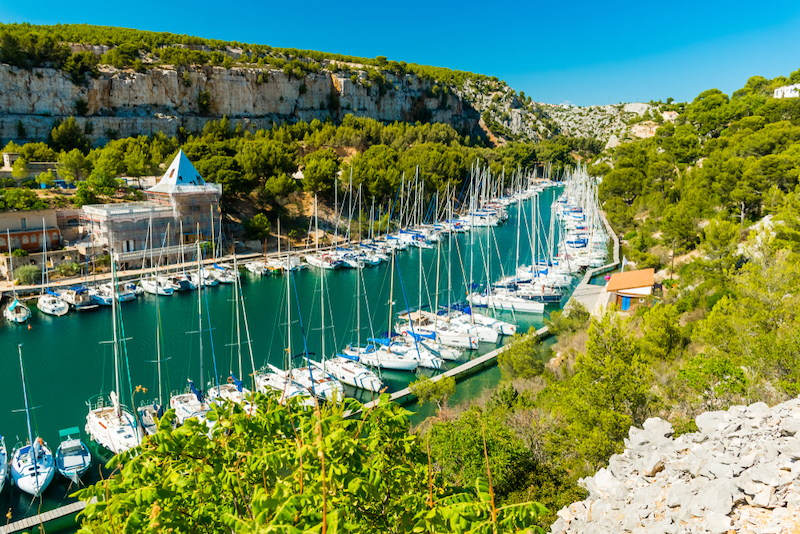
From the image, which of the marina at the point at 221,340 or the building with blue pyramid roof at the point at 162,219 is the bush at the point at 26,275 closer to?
the marina at the point at 221,340

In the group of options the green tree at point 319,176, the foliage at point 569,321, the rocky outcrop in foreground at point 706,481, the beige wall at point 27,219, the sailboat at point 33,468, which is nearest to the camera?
the rocky outcrop in foreground at point 706,481

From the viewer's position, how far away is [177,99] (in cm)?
7056

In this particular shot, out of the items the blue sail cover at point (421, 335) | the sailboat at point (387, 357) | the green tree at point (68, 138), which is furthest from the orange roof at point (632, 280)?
the green tree at point (68, 138)

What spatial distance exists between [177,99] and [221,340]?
55118 millimetres

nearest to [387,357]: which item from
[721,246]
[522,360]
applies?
[522,360]

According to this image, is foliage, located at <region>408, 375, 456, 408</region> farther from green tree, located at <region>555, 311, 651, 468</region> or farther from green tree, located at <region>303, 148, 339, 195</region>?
green tree, located at <region>303, 148, 339, 195</region>

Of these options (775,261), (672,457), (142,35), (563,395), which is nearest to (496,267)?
(775,261)

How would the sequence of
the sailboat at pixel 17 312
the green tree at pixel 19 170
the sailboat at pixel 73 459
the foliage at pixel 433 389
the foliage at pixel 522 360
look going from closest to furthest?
the sailboat at pixel 73 459
the foliage at pixel 433 389
the foliage at pixel 522 360
the sailboat at pixel 17 312
the green tree at pixel 19 170

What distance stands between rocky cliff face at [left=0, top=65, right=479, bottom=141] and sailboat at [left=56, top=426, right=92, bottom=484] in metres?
56.5

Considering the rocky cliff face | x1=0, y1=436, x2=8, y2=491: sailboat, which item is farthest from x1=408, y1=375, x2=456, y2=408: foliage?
the rocky cliff face

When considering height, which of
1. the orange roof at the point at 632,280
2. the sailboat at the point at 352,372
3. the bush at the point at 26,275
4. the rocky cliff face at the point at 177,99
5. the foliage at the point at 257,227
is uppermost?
the rocky cliff face at the point at 177,99

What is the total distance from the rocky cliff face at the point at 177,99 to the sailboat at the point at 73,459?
56.5m

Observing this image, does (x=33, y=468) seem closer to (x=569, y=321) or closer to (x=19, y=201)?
(x=569, y=321)

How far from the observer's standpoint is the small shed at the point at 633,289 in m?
25.7
